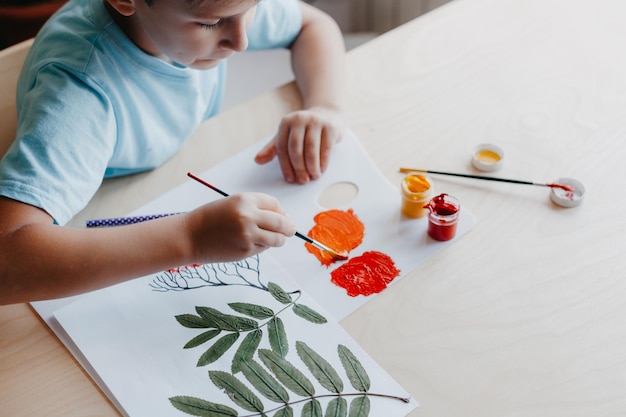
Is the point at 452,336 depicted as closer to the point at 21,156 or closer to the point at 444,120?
the point at 444,120

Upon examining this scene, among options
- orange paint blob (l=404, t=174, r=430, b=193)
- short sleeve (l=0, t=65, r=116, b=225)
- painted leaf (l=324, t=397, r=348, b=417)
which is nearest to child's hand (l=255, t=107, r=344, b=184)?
orange paint blob (l=404, t=174, r=430, b=193)

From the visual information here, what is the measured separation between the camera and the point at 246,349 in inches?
28.6

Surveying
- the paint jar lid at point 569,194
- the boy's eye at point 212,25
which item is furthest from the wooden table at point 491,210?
the boy's eye at point 212,25

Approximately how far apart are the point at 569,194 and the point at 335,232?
32 cm

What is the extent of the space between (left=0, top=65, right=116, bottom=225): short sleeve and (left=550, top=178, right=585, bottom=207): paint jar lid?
23.5 inches

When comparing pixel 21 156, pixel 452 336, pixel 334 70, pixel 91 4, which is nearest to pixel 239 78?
pixel 334 70

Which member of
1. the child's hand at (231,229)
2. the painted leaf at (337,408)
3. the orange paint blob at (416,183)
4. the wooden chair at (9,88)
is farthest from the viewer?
the wooden chair at (9,88)

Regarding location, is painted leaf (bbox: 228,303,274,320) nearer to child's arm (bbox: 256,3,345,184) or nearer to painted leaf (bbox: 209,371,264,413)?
painted leaf (bbox: 209,371,264,413)

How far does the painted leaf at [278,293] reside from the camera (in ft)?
2.55

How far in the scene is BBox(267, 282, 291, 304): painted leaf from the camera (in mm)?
777

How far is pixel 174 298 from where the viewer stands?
79 cm

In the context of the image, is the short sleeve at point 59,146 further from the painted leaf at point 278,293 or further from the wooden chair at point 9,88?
the painted leaf at point 278,293

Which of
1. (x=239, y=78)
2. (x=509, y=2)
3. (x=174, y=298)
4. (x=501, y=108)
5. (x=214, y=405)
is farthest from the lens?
(x=239, y=78)

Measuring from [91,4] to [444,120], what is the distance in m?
0.54
